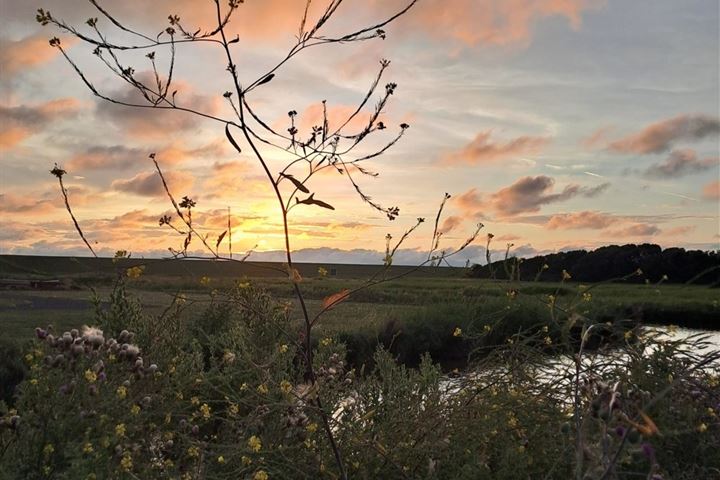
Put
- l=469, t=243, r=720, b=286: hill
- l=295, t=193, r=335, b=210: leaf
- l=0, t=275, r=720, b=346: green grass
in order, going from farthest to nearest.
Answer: l=469, t=243, r=720, b=286: hill → l=0, t=275, r=720, b=346: green grass → l=295, t=193, r=335, b=210: leaf

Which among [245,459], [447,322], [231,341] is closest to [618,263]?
[447,322]

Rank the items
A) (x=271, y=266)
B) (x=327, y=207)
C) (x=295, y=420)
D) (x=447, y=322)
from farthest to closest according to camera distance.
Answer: (x=447, y=322) < (x=295, y=420) < (x=271, y=266) < (x=327, y=207)

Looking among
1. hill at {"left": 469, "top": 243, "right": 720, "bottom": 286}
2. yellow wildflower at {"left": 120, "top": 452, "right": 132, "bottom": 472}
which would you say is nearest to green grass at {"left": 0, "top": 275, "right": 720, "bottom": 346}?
hill at {"left": 469, "top": 243, "right": 720, "bottom": 286}

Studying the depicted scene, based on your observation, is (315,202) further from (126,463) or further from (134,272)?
(126,463)

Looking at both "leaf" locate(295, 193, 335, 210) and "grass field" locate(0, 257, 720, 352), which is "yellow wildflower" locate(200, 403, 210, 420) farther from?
"leaf" locate(295, 193, 335, 210)

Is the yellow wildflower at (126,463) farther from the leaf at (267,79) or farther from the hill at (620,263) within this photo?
the hill at (620,263)

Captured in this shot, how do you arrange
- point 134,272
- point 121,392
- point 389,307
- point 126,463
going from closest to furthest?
point 134,272 → point 126,463 → point 121,392 → point 389,307

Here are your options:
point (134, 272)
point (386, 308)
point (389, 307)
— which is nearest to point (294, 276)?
point (134, 272)

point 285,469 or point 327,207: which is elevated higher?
point 327,207

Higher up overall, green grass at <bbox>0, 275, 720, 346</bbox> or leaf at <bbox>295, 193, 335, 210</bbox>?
leaf at <bbox>295, 193, 335, 210</bbox>

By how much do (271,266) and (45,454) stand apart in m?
2.39

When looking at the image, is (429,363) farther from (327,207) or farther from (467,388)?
(327,207)

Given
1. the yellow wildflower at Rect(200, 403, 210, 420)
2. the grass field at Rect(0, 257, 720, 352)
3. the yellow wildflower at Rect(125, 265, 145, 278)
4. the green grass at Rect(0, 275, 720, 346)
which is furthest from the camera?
the green grass at Rect(0, 275, 720, 346)

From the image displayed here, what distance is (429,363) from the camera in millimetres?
5043
